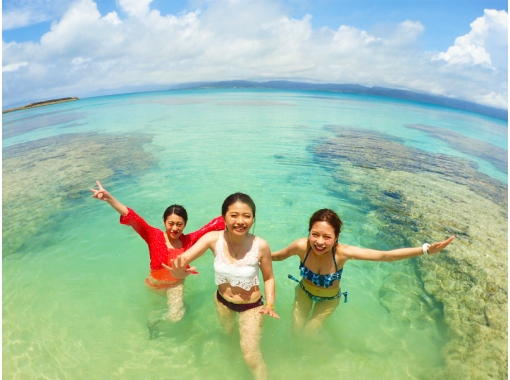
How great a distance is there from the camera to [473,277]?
5.12 m

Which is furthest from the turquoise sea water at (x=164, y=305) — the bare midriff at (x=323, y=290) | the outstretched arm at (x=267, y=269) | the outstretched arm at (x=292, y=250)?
the outstretched arm at (x=292, y=250)

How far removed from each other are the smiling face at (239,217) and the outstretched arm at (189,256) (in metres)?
0.37

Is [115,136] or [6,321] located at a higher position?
[115,136]

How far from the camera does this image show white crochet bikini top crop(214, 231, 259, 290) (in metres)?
3.03

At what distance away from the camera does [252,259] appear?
9.93ft

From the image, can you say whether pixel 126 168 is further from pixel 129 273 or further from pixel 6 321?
pixel 6 321

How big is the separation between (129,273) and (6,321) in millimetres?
1731

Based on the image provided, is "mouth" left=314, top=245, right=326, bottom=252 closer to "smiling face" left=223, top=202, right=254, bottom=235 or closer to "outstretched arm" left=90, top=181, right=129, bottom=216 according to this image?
"smiling face" left=223, top=202, right=254, bottom=235

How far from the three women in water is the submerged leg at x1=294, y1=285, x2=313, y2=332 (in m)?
0.01

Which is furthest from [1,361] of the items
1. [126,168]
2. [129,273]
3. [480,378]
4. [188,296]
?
[126,168]

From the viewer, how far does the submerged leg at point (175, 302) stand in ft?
13.3

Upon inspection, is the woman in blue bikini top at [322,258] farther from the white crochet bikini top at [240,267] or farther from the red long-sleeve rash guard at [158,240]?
the red long-sleeve rash guard at [158,240]

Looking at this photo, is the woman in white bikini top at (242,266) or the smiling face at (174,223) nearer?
the woman in white bikini top at (242,266)

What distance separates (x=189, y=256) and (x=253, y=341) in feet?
4.06
